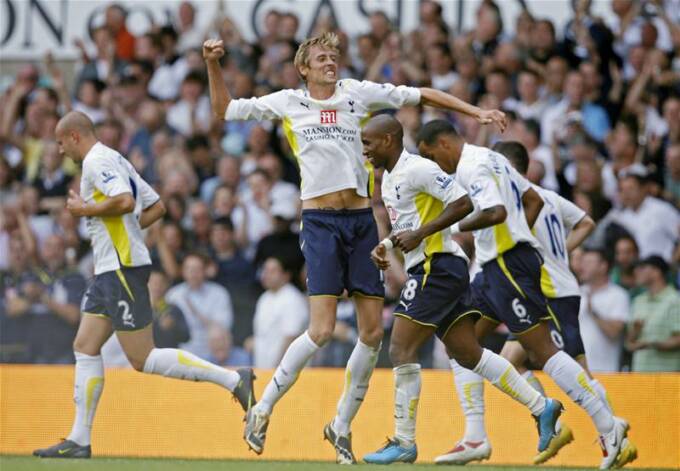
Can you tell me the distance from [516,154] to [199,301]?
16.4ft

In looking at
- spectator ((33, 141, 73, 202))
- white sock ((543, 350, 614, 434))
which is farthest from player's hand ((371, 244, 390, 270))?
spectator ((33, 141, 73, 202))

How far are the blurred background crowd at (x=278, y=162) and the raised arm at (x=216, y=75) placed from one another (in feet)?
15.1

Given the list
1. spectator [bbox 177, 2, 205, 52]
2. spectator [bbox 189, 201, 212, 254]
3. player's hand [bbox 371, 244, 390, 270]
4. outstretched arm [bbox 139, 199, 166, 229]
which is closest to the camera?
player's hand [bbox 371, 244, 390, 270]

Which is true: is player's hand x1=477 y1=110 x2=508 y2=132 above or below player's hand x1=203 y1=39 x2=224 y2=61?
below

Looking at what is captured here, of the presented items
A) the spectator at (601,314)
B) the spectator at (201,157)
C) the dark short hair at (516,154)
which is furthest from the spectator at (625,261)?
the spectator at (201,157)

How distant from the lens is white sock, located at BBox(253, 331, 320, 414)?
8.96m

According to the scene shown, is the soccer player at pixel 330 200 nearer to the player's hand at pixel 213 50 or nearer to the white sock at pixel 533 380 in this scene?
the player's hand at pixel 213 50

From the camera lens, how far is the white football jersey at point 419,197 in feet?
29.1

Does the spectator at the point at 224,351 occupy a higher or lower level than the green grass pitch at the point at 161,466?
lower

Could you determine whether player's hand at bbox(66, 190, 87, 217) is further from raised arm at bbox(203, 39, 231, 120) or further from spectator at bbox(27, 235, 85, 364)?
spectator at bbox(27, 235, 85, 364)

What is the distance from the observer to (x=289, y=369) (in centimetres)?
898

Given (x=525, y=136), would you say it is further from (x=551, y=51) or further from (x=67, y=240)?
(x=67, y=240)

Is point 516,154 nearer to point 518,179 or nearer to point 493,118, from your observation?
point 518,179

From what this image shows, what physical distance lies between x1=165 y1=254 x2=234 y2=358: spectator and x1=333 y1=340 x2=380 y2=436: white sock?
490cm
